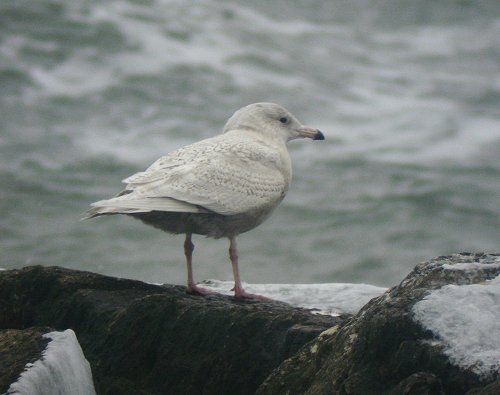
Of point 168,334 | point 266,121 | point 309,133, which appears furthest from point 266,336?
point 309,133

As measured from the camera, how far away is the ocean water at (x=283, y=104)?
16328 mm

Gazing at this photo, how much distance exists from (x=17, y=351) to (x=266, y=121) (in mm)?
4236

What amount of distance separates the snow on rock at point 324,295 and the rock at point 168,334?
1.05 meters

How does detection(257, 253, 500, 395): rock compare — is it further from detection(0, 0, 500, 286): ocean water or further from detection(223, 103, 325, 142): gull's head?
detection(0, 0, 500, 286): ocean water

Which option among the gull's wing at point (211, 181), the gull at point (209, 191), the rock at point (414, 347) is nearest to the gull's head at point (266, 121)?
the gull at point (209, 191)

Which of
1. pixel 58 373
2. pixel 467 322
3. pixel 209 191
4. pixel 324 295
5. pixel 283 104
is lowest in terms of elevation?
pixel 58 373

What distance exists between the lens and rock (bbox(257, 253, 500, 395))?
443 cm

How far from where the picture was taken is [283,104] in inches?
813

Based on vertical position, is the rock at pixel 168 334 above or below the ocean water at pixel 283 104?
below

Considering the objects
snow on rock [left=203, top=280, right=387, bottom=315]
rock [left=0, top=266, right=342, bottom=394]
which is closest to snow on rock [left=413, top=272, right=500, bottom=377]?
rock [left=0, top=266, right=342, bottom=394]

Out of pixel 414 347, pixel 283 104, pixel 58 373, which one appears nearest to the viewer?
pixel 414 347

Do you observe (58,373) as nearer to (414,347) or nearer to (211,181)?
(414,347)

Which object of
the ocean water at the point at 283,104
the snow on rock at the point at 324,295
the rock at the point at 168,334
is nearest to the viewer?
the rock at the point at 168,334

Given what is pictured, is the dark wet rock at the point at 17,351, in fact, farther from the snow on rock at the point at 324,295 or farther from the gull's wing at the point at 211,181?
the snow on rock at the point at 324,295
